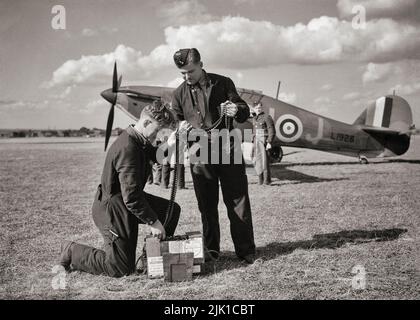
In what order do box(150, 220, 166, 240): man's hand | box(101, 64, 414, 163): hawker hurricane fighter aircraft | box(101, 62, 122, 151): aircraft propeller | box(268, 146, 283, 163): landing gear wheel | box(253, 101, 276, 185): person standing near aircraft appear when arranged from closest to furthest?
box(150, 220, 166, 240): man's hand → box(253, 101, 276, 185): person standing near aircraft → box(101, 62, 122, 151): aircraft propeller → box(101, 64, 414, 163): hawker hurricane fighter aircraft → box(268, 146, 283, 163): landing gear wheel

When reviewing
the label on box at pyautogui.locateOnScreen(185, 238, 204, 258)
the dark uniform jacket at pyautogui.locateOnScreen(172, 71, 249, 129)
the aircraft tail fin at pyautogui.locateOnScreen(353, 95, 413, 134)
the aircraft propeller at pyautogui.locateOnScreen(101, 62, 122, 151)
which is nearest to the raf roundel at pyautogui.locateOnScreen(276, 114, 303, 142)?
the aircraft tail fin at pyautogui.locateOnScreen(353, 95, 413, 134)

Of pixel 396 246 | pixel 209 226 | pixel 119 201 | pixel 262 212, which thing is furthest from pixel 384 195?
pixel 119 201

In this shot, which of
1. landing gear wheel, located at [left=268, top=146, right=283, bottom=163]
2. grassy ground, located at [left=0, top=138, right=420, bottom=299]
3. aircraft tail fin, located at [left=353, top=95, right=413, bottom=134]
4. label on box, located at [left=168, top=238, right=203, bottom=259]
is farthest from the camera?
aircraft tail fin, located at [left=353, top=95, right=413, bottom=134]

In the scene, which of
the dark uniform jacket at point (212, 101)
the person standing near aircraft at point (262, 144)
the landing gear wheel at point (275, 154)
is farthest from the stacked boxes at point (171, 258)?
the landing gear wheel at point (275, 154)

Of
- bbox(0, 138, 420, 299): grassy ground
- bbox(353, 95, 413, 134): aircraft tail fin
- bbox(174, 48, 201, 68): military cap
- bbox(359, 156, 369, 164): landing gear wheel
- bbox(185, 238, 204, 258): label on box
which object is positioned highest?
bbox(353, 95, 413, 134): aircraft tail fin

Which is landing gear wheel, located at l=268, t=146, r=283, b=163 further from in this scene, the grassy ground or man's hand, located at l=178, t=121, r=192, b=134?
man's hand, located at l=178, t=121, r=192, b=134

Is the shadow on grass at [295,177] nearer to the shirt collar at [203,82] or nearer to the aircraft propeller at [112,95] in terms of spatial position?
A: the aircraft propeller at [112,95]

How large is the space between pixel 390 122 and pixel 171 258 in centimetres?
1577

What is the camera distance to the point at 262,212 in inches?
267

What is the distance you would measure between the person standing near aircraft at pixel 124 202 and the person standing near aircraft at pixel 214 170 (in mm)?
608

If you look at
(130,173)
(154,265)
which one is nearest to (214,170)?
(130,173)

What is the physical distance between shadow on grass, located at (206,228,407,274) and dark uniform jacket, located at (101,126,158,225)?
3.50ft

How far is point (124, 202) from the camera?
11.6ft

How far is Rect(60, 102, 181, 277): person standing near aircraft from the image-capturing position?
348 centimetres
